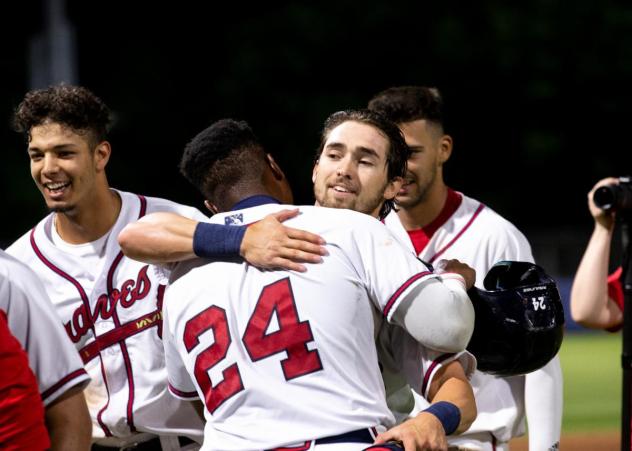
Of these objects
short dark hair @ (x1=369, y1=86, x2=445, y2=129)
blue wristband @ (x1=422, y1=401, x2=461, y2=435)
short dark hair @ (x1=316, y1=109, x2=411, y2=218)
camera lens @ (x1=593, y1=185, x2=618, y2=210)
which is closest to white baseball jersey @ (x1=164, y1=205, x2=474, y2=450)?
blue wristband @ (x1=422, y1=401, x2=461, y2=435)

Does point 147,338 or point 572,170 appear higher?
point 572,170

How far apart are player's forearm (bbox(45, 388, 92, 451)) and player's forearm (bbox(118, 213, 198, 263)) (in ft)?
1.48

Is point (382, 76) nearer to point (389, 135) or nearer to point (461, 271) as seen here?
point (389, 135)

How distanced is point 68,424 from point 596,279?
89.2 inches

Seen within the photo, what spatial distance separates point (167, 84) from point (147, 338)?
2453 centimetres

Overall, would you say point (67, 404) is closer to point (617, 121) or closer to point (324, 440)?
point (324, 440)

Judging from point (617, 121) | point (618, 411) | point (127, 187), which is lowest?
point (618, 411)

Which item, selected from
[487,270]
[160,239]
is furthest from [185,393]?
[487,270]

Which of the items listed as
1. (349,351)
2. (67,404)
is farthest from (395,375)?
(67,404)

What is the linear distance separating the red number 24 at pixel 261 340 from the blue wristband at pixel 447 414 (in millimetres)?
296

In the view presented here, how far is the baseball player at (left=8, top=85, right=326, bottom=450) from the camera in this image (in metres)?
3.79

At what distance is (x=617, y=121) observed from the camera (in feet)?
93.2

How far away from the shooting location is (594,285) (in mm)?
4281

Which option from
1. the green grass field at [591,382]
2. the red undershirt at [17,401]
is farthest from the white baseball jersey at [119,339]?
the green grass field at [591,382]
